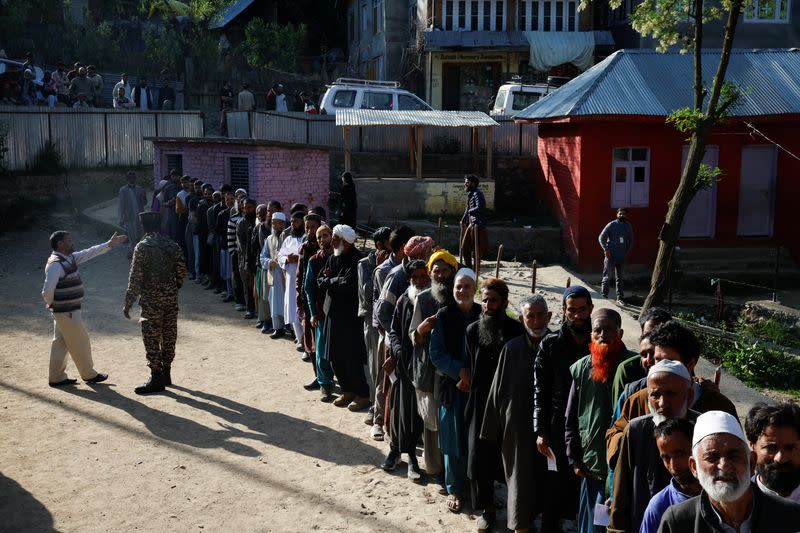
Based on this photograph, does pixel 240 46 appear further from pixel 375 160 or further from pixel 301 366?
pixel 301 366

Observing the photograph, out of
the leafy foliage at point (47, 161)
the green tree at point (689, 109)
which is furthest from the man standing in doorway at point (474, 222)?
the leafy foliage at point (47, 161)

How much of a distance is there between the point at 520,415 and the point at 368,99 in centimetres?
1820

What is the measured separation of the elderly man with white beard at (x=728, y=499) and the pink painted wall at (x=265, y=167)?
15640 mm

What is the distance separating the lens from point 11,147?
20.8m

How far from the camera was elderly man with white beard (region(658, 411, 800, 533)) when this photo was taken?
10.6 ft

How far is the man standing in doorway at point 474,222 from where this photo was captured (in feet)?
47.2

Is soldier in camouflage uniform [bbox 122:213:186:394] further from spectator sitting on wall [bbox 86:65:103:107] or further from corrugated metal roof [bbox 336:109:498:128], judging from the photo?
spectator sitting on wall [bbox 86:65:103:107]

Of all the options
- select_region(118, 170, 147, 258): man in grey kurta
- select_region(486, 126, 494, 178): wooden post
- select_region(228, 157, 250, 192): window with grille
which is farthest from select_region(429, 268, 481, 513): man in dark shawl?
select_region(486, 126, 494, 178): wooden post

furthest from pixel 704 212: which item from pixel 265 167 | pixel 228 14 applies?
pixel 228 14

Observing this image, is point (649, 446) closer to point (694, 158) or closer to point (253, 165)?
point (694, 158)

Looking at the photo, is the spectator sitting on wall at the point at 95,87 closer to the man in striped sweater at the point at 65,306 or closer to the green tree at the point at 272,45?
the green tree at the point at 272,45

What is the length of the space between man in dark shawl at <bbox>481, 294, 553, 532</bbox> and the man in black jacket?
0.61 feet

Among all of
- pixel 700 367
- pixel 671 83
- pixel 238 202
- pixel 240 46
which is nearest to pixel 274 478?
pixel 700 367

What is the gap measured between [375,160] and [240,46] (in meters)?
16.6
